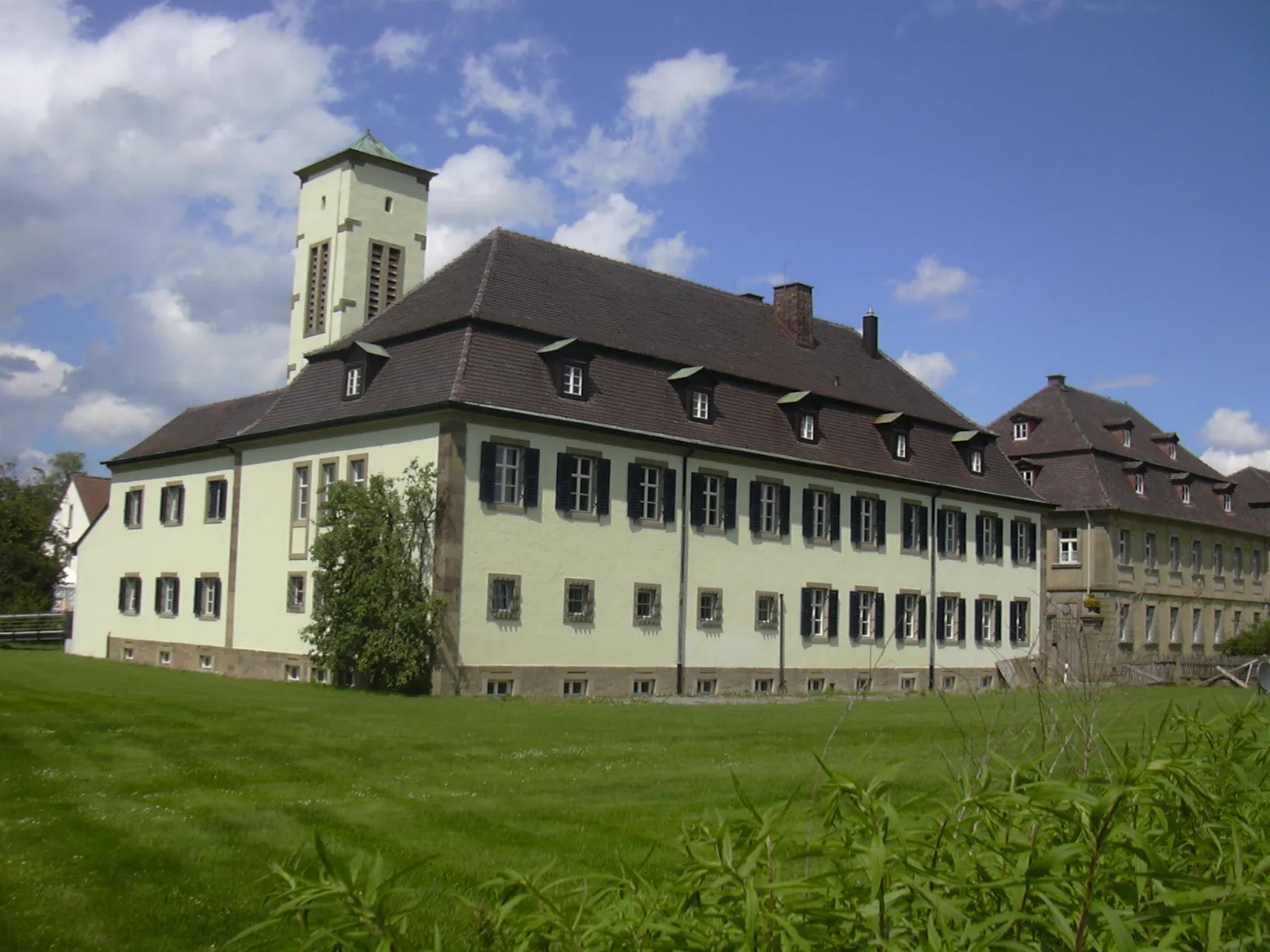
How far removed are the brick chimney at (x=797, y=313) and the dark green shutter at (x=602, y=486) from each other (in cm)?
1243

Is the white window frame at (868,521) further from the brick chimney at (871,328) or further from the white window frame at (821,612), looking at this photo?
the brick chimney at (871,328)

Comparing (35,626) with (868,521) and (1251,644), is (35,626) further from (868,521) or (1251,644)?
(1251,644)

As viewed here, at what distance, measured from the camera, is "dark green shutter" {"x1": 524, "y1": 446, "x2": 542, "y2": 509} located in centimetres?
2877

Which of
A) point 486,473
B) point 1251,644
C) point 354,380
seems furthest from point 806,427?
point 1251,644

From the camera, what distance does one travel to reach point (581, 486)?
29.9 m

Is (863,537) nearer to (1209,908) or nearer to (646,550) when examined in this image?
(646,550)

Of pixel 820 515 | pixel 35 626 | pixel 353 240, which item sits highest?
pixel 353 240

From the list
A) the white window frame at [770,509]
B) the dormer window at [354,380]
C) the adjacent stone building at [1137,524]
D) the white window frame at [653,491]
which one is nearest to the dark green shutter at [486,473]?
the white window frame at [653,491]

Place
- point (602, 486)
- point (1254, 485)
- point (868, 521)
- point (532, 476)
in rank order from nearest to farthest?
point (532, 476)
point (602, 486)
point (868, 521)
point (1254, 485)

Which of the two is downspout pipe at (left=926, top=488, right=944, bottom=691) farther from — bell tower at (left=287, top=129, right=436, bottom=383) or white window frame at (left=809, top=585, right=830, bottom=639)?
bell tower at (left=287, top=129, right=436, bottom=383)

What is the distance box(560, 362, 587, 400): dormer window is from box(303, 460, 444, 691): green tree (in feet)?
13.2

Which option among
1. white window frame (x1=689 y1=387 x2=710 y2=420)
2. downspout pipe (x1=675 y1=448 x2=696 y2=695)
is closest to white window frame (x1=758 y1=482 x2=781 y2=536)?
white window frame (x1=689 y1=387 x2=710 y2=420)

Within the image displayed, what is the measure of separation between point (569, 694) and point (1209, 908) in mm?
27026

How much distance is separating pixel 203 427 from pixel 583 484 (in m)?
16.5
